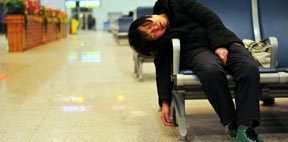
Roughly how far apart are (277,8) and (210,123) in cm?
114

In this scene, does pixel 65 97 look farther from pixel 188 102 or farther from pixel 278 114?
pixel 278 114

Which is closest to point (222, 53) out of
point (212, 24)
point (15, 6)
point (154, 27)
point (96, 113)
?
point (212, 24)

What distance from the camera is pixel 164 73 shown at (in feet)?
8.44

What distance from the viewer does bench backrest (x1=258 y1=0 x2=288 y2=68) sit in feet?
10.1

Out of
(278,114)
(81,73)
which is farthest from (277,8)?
(81,73)

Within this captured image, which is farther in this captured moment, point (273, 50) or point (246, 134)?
point (273, 50)

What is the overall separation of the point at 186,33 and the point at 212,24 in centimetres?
18

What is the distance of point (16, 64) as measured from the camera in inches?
271

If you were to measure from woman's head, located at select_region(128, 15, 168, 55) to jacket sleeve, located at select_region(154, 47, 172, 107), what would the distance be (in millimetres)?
69

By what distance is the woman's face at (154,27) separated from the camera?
96.7 inches

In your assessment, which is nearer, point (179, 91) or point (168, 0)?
point (179, 91)

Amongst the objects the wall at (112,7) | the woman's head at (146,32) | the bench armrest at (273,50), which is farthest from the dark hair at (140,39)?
the wall at (112,7)

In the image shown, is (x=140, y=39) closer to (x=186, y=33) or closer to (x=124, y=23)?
(x=186, y=33)

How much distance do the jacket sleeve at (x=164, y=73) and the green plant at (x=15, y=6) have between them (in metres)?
7.63
